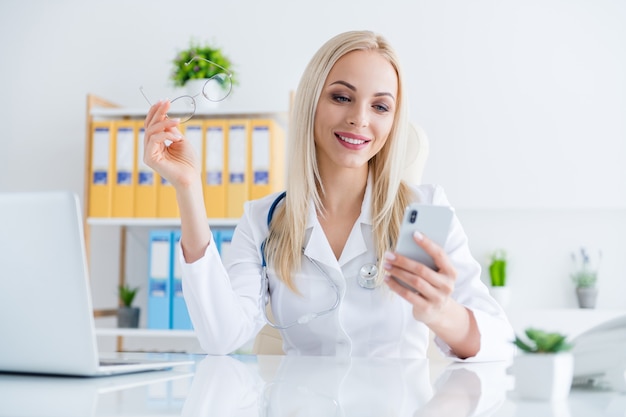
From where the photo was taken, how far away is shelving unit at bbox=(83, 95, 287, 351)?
313 cm

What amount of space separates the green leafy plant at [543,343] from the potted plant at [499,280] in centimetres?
248

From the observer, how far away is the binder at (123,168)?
3.17 meters

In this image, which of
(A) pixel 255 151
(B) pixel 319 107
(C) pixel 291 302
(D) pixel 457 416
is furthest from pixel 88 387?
(A) pixel 255 151

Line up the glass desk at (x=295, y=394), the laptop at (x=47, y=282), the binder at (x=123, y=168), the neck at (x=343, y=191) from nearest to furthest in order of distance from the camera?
the glass desk at (x=295, y=394) < the laptop at (x=47, y=282) < the neck at (x=343, y=191) < the binder at (x=123, y=168)

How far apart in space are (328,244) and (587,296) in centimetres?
202

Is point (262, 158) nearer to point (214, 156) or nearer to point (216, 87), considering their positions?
point (214, 156)

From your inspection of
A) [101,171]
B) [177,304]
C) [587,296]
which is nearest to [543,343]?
[177,304]

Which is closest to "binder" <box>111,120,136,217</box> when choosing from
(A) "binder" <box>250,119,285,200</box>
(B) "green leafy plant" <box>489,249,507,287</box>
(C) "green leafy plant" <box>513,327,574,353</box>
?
(A) "binder" <box>250,119,285,200</box>

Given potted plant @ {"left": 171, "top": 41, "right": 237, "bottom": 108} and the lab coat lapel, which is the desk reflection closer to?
the lab coat lapel

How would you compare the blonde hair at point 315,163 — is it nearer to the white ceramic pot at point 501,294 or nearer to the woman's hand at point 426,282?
the woman's hand at point 426,282

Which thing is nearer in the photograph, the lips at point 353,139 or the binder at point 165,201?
the lips at point 353,139

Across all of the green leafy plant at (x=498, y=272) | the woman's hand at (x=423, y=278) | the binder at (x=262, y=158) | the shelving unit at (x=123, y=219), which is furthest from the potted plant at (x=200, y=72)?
the woman's hand at (x=423, y=278)

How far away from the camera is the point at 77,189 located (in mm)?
3576

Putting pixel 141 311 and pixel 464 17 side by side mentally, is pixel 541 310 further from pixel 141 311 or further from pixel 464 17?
pixel 141 311
